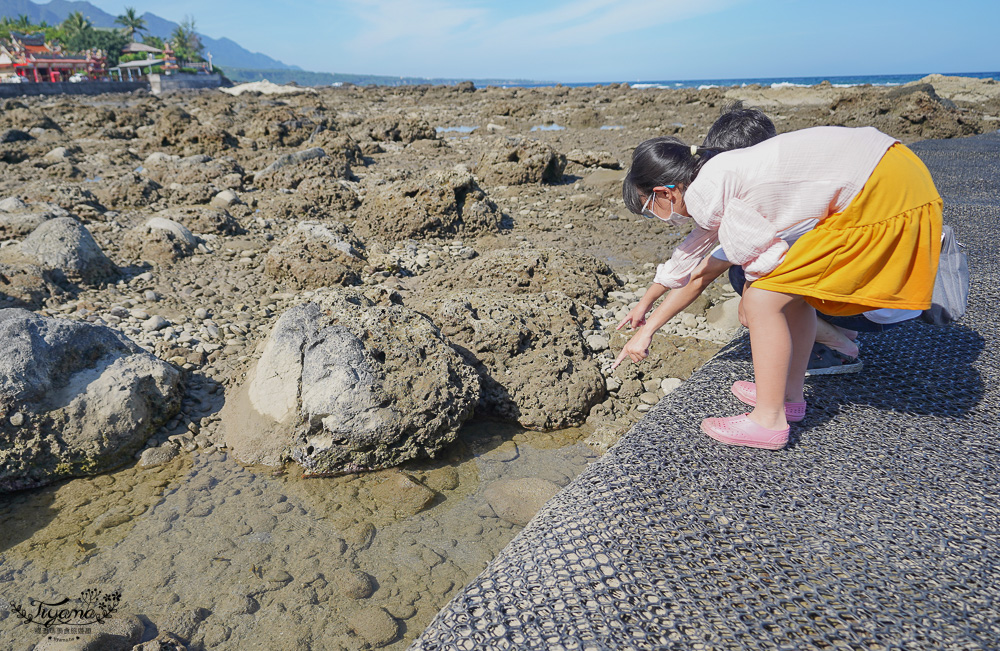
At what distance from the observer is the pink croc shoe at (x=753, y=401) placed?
2129 mm

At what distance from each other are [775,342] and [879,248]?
40 cm

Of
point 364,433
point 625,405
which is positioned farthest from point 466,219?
point 364,433

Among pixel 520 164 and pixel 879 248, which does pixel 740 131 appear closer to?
pixel 879 248

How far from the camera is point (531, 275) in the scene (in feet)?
13.8

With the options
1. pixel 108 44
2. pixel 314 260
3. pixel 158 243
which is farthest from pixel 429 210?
pixel 108 44

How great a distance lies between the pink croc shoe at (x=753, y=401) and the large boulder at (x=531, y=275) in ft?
6.08

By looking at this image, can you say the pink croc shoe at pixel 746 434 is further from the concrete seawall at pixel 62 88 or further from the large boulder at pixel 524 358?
the concrete seawall at pixel 62 88

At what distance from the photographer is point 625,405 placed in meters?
3.14

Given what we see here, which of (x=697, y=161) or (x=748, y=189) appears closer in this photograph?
(x=748, y=189)

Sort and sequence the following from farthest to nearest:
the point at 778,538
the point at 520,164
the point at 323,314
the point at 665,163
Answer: the point at 520,164
the point at 323,314
the point at 665,163
the point at 778,538

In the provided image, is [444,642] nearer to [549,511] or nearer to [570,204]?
[549,511]

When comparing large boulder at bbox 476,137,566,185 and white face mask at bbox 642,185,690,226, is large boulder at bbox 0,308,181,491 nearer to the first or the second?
white face mask at bbox 642,185,690,226

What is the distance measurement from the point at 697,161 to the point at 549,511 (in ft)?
3.96

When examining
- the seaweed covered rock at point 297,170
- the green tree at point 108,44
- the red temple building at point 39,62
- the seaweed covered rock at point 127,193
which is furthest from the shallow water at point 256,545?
the green tree at point 108,44
